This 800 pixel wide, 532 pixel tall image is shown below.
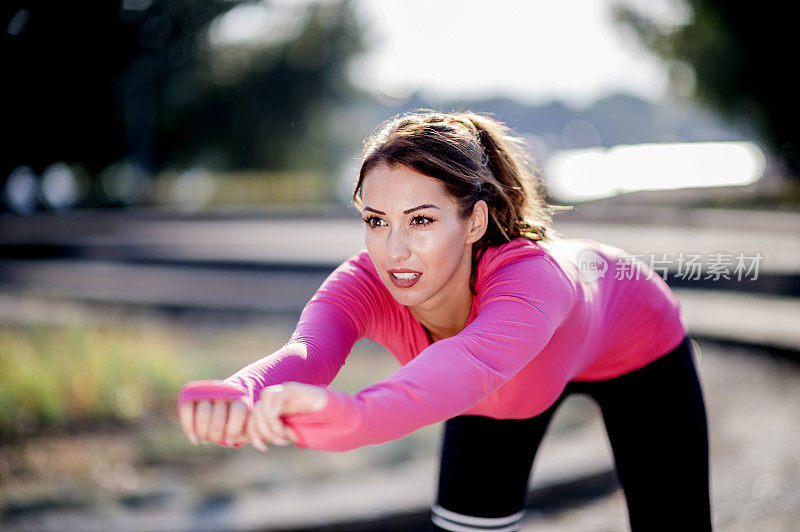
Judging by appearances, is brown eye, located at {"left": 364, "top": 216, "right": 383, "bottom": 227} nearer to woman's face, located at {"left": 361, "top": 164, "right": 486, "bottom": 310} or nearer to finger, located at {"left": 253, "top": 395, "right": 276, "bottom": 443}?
woman's face, located at {"left": 361, "top": 164, "right": 486, "bottom": 310}

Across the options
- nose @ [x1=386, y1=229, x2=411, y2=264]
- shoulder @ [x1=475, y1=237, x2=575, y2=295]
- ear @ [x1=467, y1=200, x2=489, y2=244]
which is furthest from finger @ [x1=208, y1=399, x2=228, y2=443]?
ear @ [x1=467, y1=200, x2=489, y2=244]

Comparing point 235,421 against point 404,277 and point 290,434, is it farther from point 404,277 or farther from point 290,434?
point 404,277

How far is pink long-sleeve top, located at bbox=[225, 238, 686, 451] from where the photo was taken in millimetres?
1390

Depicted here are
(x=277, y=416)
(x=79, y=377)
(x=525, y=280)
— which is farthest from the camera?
(x=79, y=377)

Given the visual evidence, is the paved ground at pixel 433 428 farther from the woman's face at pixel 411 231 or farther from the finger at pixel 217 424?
the finger at pixel 217 424

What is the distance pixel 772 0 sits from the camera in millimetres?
16219

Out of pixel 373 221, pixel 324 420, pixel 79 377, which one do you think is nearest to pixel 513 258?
pixel 373 221

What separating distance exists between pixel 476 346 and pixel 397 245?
36 centimetres

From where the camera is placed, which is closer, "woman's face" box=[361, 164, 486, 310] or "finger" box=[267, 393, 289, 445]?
"finger" box=[267, 393, 289, 445]

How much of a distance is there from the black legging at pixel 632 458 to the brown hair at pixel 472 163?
1.80 ft

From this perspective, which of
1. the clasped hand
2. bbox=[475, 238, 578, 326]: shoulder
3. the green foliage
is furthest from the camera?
the green foliage

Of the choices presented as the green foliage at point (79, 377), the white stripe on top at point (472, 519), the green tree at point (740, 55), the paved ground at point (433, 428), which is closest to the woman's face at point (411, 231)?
the white stripe on top at point (472, 519)

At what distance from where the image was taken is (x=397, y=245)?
5.91ft

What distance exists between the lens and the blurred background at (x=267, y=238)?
12.8 feet
